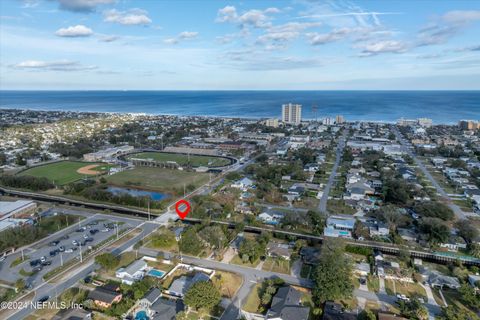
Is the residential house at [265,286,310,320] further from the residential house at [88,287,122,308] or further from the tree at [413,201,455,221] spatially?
the tree at [413,201,455,221]

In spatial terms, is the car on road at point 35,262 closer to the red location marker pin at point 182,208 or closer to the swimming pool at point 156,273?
the swimming pool at point 156,273

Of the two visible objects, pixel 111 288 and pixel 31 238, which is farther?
pixel 31 238

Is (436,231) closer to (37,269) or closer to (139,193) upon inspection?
(37,269)

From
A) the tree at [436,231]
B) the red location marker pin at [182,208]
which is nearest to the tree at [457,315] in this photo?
the tree at [436,231]

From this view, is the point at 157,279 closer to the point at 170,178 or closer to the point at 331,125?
the point at 170,178

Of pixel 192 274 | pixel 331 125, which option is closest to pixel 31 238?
pixel 192 274

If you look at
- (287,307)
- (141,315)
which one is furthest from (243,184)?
(141,315)
